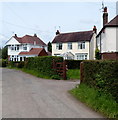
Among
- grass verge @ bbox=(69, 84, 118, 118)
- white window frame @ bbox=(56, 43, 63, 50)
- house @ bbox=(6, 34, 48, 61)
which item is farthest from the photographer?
house @ bbox=(6, 34, 48, 61)

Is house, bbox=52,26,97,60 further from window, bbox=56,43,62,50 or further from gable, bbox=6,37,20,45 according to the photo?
gable, bbox=6,37,20,45

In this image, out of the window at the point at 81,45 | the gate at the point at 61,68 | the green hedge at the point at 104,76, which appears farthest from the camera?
the window at the point at 81,45

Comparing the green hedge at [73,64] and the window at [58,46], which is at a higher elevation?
the window at [58,46]

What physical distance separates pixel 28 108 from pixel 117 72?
3.39m

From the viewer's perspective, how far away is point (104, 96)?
7.40 metres

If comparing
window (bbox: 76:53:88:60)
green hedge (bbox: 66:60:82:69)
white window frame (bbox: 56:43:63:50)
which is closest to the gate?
green hedge (bbox: 66:60:82:69)

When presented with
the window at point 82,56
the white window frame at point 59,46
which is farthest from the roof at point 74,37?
the window at point 82,56

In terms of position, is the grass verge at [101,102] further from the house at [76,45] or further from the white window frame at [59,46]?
the white window frame at [59,46]

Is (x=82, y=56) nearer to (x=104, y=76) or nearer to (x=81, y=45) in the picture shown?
(x=81, y=45)

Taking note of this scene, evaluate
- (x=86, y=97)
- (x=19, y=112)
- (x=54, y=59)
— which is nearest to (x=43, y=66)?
(x=54, y=59)

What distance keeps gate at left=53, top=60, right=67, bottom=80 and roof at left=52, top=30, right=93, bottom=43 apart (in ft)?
82.5

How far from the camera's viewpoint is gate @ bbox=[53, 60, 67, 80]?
18266 mm

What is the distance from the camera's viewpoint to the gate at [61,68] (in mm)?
18266

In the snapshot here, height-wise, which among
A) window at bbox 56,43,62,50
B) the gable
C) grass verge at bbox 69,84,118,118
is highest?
the gable
